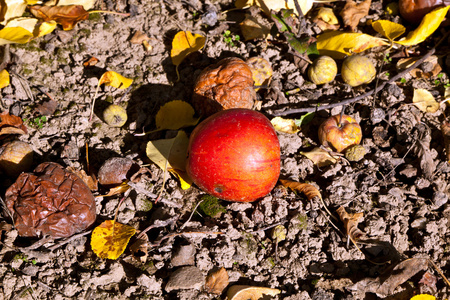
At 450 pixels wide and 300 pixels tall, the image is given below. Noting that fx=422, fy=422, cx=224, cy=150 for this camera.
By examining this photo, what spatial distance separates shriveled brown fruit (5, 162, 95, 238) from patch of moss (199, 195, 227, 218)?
2.95ft

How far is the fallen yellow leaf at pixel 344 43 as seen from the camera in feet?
13.8

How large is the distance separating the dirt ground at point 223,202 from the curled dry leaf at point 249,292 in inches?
3.2

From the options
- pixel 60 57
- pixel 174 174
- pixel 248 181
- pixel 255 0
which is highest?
pixel 255 0

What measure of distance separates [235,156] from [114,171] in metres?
1.07

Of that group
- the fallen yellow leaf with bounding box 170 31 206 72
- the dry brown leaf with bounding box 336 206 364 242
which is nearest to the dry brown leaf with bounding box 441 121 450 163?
the dry brown leaf with bounding box 336 206 364 242

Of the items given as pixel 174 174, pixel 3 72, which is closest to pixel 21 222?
pixel 174 174

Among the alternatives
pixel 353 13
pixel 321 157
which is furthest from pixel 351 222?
pixel 353 13

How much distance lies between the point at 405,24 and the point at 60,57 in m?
3.60

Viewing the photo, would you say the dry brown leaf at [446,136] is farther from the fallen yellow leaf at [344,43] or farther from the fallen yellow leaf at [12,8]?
the fallen yellow leaf at [12,8]

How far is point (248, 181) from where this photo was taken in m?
3.15

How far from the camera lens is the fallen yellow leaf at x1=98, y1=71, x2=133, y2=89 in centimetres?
392

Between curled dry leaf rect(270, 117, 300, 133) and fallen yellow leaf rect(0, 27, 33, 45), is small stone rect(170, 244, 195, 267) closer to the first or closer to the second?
curled dry leaf rect(270, 117, 300, 133)

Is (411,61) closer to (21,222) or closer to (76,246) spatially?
(76,246)

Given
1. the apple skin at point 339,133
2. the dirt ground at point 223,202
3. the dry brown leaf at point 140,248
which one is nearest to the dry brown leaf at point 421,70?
the dirt ground at point 223,202
